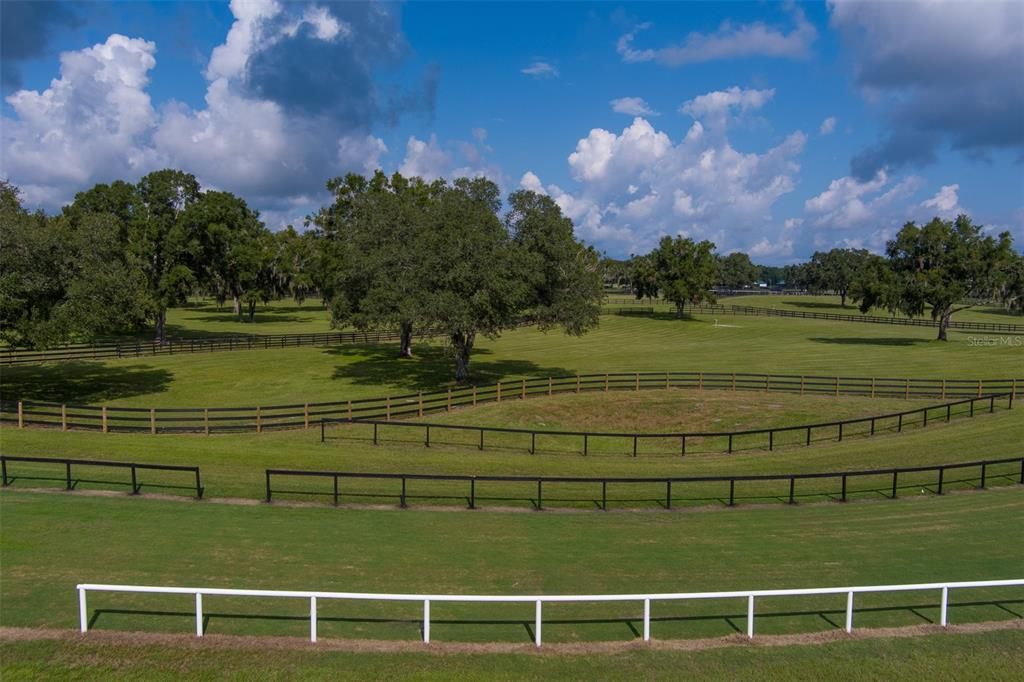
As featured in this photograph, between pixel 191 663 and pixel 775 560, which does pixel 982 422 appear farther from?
pixel 191 663

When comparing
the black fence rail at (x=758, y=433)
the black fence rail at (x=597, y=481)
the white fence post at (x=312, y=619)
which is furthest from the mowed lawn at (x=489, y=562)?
the black fence rail at (x=758, y=433)

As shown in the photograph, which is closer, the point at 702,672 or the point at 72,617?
the point at 702,672

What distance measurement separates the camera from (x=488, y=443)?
26.9m

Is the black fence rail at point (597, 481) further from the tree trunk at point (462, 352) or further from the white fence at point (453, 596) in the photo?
the tree trunk at point (462, 352)

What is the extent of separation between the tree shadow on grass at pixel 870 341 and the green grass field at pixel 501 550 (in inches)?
1499

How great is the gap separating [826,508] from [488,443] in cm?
1326

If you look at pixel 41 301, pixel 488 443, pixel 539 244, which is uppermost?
pixel 539 244

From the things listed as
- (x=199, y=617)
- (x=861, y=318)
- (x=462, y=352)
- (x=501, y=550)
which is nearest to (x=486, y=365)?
(x=462, y=352)

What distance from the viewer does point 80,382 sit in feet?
127

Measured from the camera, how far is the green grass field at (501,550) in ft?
28.5

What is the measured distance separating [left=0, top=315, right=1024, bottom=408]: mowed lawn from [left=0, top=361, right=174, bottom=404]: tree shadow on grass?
0.17 ft

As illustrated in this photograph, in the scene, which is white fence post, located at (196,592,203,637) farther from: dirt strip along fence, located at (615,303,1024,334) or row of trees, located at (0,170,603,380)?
dirt strip along fence, located at (615,303,1024,334)

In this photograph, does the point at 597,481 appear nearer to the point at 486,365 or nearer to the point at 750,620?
the point at 750,620

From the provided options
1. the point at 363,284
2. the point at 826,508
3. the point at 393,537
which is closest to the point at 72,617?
the point at 393,537
